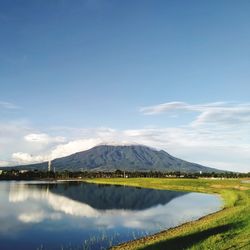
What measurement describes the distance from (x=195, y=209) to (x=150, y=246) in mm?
45887

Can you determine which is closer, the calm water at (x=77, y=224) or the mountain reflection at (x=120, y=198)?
the calm water at (x=77, y=224)

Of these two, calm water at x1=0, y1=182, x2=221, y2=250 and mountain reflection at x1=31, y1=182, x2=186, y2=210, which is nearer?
calm water at x1=0, y1=182, x2=221, y2=250

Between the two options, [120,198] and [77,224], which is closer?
[77,224]

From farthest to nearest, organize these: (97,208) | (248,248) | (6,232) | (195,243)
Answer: (97,208) → (6,232) → (195,243) → (248,248)

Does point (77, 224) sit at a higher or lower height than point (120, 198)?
lower

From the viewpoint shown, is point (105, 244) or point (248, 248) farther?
point (105, 244)

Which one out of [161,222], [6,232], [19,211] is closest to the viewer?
[6,232]

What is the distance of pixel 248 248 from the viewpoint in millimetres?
30328

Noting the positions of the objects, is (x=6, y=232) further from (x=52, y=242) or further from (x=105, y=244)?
(x=105, y=244)

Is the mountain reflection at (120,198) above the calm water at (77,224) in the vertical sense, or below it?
above

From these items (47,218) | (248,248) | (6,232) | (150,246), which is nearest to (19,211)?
(47,218)

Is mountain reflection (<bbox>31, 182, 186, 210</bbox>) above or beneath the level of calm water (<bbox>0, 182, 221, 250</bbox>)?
above

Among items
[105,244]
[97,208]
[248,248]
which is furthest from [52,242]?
[97,208]

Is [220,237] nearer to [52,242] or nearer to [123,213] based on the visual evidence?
[52,242]
